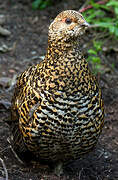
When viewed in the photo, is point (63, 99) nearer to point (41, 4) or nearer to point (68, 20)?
point (68, 20)

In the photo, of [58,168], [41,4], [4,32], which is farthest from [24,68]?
[58,168]

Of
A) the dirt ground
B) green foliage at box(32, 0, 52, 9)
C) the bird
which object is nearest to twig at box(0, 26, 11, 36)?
the dirt ground

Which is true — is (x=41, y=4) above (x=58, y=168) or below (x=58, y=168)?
above

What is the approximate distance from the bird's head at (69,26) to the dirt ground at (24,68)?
1267mm

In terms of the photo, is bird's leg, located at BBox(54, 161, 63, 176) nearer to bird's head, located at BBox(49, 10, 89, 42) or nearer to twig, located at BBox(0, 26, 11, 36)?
bird's head, located at BBox(49, 10, 89, 42)

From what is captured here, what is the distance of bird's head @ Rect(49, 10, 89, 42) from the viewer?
322 cm

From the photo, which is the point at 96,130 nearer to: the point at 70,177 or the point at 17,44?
the point at 70,177

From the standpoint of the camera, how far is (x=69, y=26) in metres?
3.22

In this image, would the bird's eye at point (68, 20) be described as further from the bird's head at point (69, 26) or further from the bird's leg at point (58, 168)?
the bird's leg at point (58, 168)

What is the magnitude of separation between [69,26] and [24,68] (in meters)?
3.02

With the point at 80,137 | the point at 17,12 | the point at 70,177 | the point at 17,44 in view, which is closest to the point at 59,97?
the point at 80,137

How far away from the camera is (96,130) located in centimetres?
351

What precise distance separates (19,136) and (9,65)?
8.50 ft

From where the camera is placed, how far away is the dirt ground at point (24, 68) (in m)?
3.97
